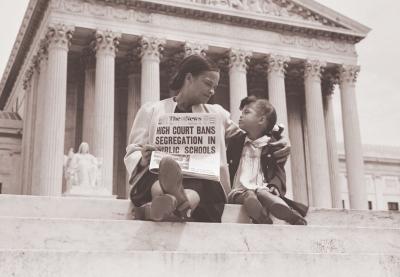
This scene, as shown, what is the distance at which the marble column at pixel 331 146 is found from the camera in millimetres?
41153

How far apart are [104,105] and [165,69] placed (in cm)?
805

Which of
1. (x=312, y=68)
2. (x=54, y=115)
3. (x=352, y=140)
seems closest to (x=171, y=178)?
(x=54, y=115)

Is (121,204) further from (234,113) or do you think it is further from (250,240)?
(234,113)

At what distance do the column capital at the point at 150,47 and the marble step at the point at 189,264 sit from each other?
100 ft

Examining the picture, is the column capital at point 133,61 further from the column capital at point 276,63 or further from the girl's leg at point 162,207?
the girl's leg at point 162,207

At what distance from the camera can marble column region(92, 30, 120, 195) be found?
107 ft

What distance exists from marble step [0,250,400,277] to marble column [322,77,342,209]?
35988mm

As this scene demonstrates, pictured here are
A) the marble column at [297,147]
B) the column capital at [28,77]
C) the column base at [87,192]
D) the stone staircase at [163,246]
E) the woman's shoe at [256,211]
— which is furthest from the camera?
the marble column at [297,147]

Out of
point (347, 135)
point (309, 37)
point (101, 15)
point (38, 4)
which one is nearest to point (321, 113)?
point (347, 135)

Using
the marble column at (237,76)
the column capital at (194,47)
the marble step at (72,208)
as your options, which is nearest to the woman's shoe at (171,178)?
the marble step at (72,208)

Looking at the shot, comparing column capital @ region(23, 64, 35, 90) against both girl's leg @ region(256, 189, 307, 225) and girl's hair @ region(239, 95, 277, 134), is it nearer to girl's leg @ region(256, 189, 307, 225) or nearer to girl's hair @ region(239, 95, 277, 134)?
girl's hair @ region(239, 95, 277, 134)

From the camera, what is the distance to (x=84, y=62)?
38.3m

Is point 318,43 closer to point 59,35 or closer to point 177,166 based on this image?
point 59,35

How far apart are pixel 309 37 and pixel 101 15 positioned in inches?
582
